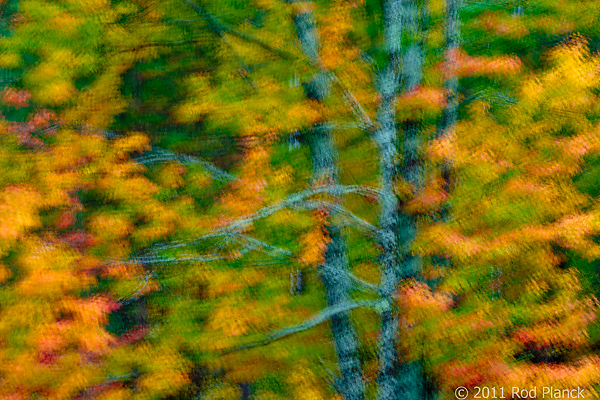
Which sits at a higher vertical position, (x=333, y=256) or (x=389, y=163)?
(x=389, y=163)

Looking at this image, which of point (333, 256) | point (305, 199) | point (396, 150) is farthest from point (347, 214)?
point (333, 256)

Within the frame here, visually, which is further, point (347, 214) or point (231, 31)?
point (231, 31)

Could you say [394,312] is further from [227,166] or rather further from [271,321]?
[227,166]

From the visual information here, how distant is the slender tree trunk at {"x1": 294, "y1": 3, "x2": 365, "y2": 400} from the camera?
3926 mm

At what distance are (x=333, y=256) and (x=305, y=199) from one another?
741 millimetres

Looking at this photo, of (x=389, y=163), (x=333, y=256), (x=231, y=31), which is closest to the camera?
(x=389, y=163)

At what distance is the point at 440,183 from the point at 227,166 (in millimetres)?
2291

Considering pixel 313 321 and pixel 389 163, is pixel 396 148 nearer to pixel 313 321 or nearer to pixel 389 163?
pixel 389 163

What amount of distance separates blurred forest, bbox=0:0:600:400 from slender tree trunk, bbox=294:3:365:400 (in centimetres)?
2

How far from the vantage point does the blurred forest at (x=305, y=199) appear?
3518 mm

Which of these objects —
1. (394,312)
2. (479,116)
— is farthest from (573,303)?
(479,116)

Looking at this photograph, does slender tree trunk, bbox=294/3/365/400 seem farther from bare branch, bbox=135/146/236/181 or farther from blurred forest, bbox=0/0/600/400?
bare branch, bbox=135/146/236/181

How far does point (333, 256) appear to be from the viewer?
4.47 metres

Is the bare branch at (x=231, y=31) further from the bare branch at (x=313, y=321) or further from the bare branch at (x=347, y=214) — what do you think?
the bare branch at (x=313, y=321)
